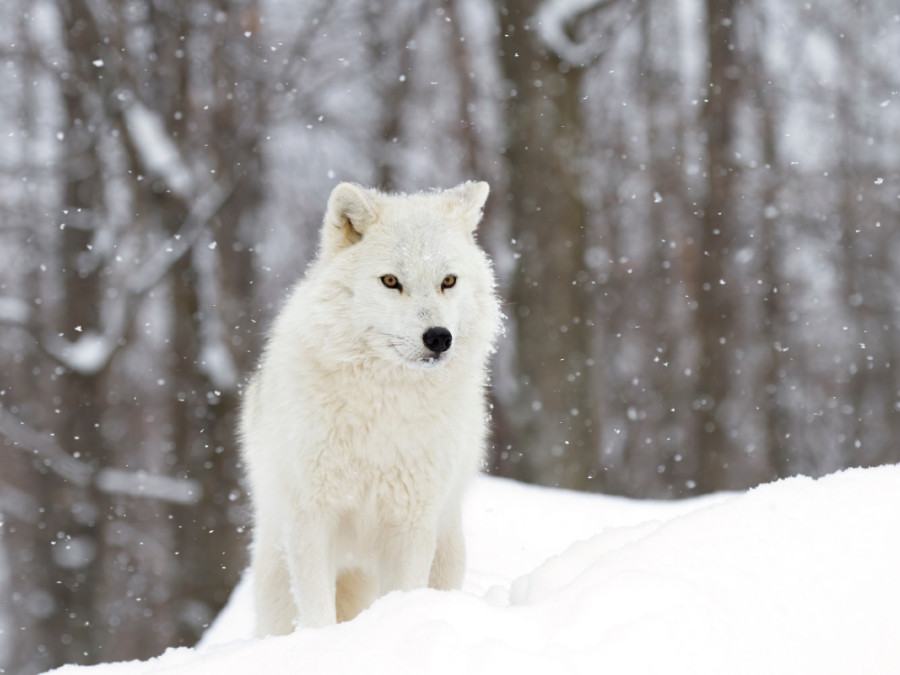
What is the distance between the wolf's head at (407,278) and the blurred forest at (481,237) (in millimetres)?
4665

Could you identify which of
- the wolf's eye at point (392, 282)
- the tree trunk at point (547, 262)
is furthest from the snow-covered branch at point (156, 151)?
the wolf's eye at point (392, 282)

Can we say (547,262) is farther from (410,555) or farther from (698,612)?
(698,612)

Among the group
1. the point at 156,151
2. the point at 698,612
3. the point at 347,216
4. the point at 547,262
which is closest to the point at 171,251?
the point at 156,151

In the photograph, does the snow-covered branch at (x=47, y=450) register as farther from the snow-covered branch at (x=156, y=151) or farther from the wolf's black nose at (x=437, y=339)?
the wolf's black nose at (x=437, y=339)

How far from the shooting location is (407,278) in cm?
414

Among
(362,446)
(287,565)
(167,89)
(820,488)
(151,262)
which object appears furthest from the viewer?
(167,89)

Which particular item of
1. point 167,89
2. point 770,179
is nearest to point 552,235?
point 167,89

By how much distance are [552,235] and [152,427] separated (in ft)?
34.9

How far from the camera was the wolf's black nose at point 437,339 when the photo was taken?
157 inches

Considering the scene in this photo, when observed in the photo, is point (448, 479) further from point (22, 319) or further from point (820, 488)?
point (22, 319)

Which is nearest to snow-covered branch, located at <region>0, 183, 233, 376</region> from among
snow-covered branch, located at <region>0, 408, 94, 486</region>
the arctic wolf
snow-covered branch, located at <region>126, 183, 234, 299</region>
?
snow-covered branch, located at <region>126, 183, 234, 299</region>

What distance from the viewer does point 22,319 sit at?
36.6 ft

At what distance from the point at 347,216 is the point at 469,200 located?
0.64 metres

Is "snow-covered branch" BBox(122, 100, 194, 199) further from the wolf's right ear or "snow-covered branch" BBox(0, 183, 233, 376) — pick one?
the wolf's right ear
